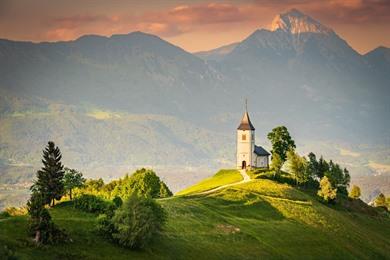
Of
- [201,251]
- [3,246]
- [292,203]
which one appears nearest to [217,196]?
[292,203]

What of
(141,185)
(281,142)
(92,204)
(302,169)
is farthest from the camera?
(281,142)

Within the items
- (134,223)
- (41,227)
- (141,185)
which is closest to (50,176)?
(134,223)

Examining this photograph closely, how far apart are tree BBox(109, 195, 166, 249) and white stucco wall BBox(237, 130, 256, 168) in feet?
290

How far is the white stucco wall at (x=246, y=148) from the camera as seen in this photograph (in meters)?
163

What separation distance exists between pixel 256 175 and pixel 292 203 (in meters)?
28.3

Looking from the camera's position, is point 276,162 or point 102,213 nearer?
point 102,213

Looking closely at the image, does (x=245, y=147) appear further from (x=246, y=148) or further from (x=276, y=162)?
(x=276, y=162)

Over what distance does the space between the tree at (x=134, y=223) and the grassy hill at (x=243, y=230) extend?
1197mm

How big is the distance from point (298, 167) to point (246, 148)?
632 inches

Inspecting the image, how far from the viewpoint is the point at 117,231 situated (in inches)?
2894

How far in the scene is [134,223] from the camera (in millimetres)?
73062

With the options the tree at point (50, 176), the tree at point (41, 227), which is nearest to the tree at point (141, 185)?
the tree at point (50, 176)

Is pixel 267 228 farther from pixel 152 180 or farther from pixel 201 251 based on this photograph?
pixel 152 180

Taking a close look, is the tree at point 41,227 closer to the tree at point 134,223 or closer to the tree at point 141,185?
the tree at point 134,223
